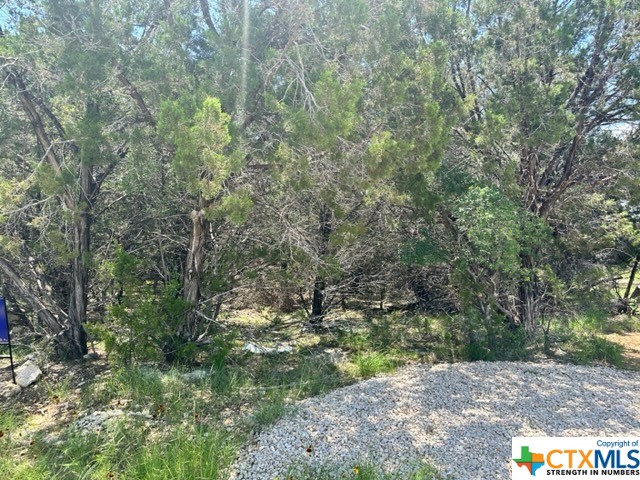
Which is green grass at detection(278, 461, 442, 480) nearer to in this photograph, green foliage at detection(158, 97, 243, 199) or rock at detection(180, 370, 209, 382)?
rock at detection(180, 370, 209, 382)

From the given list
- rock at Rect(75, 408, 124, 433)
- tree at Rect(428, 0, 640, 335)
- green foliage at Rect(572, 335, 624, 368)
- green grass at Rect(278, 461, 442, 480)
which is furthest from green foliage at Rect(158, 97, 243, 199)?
green foliage at Rect(572, 335, 624, 368)

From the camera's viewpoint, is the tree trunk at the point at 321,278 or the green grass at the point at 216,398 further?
the tree trunk at the point at 321,278

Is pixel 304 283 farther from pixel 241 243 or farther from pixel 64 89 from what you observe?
pixel 64 89

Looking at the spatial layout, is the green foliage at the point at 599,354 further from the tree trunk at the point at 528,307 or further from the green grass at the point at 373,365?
the green grass at the point at 373,365

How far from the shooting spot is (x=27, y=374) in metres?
5.32

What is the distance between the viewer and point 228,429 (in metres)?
3.69

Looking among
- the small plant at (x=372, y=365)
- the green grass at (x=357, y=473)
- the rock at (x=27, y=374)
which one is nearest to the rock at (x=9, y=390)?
the rock at (x=27, y=374)

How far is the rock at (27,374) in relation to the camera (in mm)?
5224

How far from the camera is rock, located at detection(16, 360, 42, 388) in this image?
17.1 ft

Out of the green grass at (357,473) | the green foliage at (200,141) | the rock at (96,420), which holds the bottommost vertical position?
the green grass at (357,473)

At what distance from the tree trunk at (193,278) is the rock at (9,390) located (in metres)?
1.98

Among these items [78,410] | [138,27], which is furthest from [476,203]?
[78,410]

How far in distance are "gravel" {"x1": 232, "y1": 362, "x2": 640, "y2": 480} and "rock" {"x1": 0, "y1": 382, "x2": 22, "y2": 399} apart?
352 centimetres

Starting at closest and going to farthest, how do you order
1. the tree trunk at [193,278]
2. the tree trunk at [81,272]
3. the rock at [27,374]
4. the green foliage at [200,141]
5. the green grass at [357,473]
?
the green grass at [357,473] < the green foliage at [200,141] < the rock at [27,374] < the tree trunk at [193,278] < the tree trunk at [81,272]
